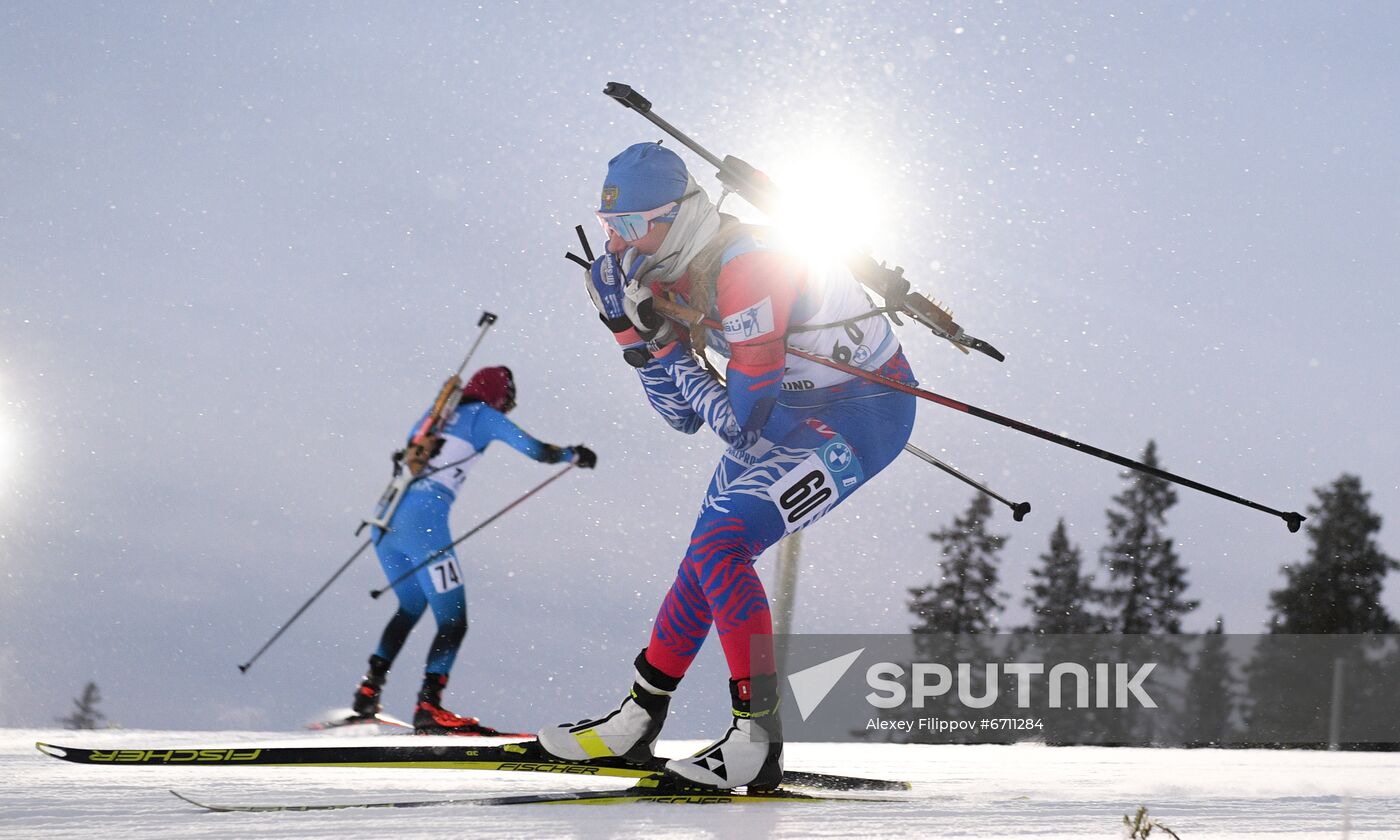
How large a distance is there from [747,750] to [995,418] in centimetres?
153

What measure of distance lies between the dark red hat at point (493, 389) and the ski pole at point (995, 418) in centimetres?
451

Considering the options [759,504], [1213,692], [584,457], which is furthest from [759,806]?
[1213,692]

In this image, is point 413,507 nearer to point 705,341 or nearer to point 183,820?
point 705,341

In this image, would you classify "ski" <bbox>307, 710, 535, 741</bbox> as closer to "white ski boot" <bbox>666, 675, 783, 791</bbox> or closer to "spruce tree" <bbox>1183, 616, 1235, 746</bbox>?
"white ski boot" <bbox>666, 675, 783, 791</bbox>

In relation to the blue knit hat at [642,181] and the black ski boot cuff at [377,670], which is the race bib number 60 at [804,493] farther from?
the black ski boot cuff at [377,670]

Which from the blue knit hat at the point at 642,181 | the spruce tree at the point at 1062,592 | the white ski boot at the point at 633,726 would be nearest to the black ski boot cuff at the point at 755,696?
the white ski boot at the point at 633,726

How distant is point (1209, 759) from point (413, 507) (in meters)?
5.26

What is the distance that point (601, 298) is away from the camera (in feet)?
12.9

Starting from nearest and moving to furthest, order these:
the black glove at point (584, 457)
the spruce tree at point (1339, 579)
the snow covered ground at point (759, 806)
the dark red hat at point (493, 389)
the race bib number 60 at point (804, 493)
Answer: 1. the snow covered ground at point (759, 806)
2. the race bib number 60 at point (804, 493)
3. the black glove at point (584, 457)
4. the dark red hat at point (493, 389)
5. the spruce tree at point (1339, 579)

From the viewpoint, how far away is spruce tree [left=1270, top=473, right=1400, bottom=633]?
2012cm

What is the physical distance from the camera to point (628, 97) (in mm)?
4309

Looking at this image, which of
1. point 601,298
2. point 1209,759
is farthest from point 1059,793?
point 1209,759

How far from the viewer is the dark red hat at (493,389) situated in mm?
8141

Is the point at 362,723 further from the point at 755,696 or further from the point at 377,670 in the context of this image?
the point at 755,696
